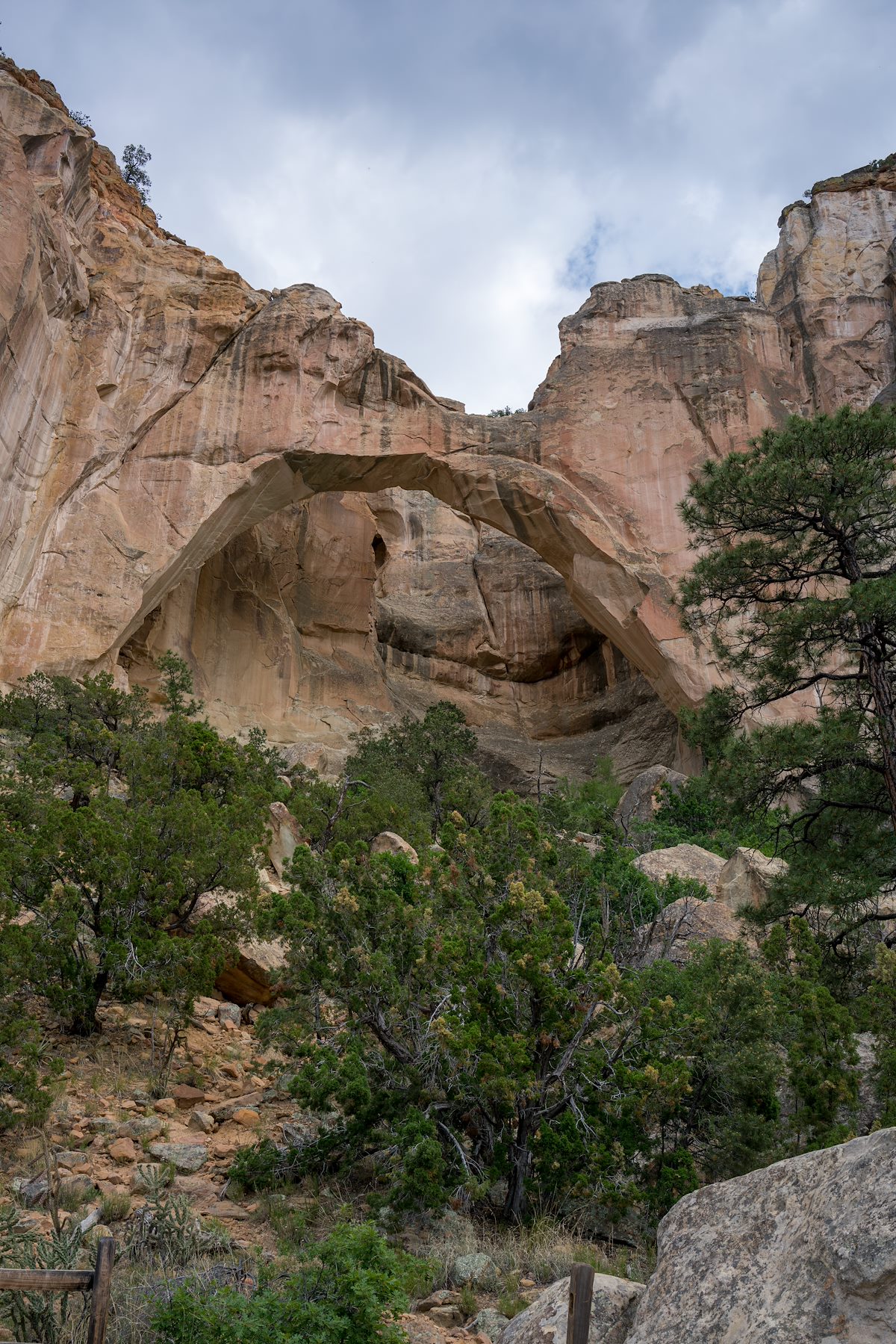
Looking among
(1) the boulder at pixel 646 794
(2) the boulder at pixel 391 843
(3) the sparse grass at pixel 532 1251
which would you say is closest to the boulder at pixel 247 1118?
(3) the sparse grass at pixel 532 1251

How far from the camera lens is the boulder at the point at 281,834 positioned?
1295cm

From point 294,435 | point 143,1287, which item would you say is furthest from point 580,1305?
point 294,435

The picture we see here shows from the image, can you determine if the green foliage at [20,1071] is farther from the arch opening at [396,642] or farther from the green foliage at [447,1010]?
the arch opening at [396,642]

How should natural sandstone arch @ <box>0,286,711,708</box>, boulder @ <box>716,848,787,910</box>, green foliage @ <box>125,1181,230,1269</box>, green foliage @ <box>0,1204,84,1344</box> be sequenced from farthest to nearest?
natural sandstone arch @ <box>0,286,711,708</box> → boulder @ <box>716,848,787,910</box> → green foliage @ <box>125,1181,230,1269</box> → green foliage @ <box>0,1204,84,1344</box>

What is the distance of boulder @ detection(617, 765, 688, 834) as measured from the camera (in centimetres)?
2133

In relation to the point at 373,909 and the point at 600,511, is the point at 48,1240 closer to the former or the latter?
the point at 373,909

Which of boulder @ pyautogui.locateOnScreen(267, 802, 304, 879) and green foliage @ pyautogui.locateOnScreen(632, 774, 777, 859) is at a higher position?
green foliage @ pyautogui.locateOnScreen(632, 774, 777, 859)

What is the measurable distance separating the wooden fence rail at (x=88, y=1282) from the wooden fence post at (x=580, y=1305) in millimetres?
1685

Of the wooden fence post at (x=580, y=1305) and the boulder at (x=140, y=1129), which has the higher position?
the boulder at (x=140, y=1129)

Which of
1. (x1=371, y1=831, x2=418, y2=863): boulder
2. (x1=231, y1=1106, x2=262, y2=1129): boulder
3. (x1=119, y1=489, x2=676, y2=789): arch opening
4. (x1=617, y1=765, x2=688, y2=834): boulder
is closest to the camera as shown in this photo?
(x1=231, y1=1106, x2=262, y2=1129): boulder

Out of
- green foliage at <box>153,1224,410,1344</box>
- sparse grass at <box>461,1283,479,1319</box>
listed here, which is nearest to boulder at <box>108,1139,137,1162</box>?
green foliage at <box>153,1224,410,1344</box>

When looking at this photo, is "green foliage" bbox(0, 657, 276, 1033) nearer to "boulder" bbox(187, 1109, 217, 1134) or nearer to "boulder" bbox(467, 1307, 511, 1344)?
"boulder" bbox(187, 1109, 217, 1134)

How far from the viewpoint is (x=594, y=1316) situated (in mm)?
3957

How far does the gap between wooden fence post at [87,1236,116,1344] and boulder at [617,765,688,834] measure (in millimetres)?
17205
